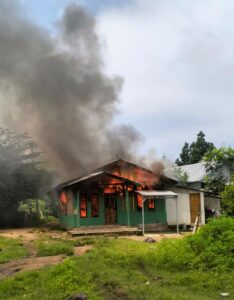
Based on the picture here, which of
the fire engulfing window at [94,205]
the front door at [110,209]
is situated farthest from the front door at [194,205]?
the fire engulfing window at [94,205]

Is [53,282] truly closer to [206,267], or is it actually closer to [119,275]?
[119,275]

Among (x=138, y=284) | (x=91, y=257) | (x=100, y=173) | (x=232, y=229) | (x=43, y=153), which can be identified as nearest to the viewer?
(x=138, y=284)

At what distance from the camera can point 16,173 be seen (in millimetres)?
34094

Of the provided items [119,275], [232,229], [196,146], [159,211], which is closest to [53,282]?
[119,275]

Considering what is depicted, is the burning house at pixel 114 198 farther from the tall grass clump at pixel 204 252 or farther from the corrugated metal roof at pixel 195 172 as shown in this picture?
the corrugated metal roof at pixel 195 172

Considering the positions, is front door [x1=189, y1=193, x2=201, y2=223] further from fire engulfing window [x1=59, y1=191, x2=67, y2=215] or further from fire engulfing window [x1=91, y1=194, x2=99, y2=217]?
fire engulfing window [x1=59, y1=191, x2=67, y2=215]

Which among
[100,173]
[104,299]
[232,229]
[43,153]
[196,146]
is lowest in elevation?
[104,299]

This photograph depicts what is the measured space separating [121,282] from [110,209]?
62.8 ft

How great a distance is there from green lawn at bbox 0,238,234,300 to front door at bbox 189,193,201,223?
18.1m

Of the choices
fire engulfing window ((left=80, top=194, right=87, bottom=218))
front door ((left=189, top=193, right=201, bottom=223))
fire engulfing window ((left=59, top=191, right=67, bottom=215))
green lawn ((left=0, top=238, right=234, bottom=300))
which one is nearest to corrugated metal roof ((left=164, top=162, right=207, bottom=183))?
front door ((left=189, top=193, right=201, bottom=223))

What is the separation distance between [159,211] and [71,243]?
10.6 meters

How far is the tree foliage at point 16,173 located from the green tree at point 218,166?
506 inches

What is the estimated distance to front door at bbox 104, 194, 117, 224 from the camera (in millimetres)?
28734

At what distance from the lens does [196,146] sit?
65.5m
